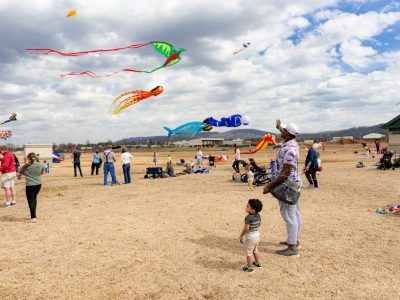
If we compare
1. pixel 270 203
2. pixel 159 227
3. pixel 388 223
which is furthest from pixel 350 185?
pixel 159 227

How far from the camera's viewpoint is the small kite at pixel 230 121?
19381 mm

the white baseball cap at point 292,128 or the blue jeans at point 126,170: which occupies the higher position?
the white baseball cap at point 292,128

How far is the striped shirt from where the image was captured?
16.7 feet

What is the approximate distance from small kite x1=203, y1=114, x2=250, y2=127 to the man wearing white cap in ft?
45.3

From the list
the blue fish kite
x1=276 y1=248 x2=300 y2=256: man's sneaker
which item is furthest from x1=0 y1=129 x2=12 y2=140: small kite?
x1=276 y1=248 x2=300 y2=256: man's sneaker

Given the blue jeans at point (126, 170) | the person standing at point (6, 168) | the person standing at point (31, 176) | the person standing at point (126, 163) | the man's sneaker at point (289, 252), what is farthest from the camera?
the blue jeans at point (126, 170)

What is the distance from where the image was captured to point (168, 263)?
17.0 feet

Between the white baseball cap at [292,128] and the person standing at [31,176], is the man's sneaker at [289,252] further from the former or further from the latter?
the person standing at [31,176]

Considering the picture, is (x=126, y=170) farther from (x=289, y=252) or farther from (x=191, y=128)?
(x=289, y=252)

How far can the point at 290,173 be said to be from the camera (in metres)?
5.10

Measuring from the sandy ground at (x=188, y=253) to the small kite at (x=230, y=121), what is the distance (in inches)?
385

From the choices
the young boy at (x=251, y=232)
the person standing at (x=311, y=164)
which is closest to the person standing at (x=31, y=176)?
the young boy at (x=251, y=232)

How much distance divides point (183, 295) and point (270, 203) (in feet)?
20.5

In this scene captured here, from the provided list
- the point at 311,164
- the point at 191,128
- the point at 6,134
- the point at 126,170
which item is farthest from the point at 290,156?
the point at 6,134
